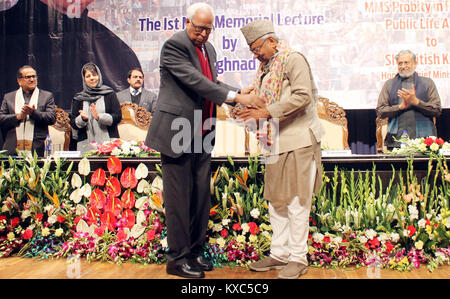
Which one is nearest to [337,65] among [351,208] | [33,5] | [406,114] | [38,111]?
[406,114]

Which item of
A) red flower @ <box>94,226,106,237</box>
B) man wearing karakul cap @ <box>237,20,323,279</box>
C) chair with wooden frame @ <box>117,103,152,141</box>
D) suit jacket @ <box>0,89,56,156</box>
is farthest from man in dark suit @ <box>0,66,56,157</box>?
man wearing karakul cap @ <box>237,20,323,279</box>

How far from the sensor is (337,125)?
415 centimetres

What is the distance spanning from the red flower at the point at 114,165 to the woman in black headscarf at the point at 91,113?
4.25ft

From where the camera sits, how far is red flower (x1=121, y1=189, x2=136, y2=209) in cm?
259

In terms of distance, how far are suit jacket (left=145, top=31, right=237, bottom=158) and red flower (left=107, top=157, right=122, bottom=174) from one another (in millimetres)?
539

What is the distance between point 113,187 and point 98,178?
0.39 feet

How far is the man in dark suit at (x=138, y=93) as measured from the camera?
4496 mm

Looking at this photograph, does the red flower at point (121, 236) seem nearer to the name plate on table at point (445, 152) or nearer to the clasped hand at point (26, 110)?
the clasped hand at point (26, 110)

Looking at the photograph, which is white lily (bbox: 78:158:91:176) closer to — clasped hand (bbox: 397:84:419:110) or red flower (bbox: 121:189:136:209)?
red flower (bbox: 121:189:136:209)

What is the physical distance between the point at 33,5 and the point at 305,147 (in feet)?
14.4

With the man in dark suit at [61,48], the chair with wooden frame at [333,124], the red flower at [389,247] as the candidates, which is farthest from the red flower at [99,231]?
the man in dark suit at [61,48]

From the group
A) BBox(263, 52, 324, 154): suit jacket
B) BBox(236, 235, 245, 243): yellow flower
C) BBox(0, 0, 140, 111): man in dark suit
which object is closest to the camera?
BBox(263, 52, 324, 154): suit jacket
